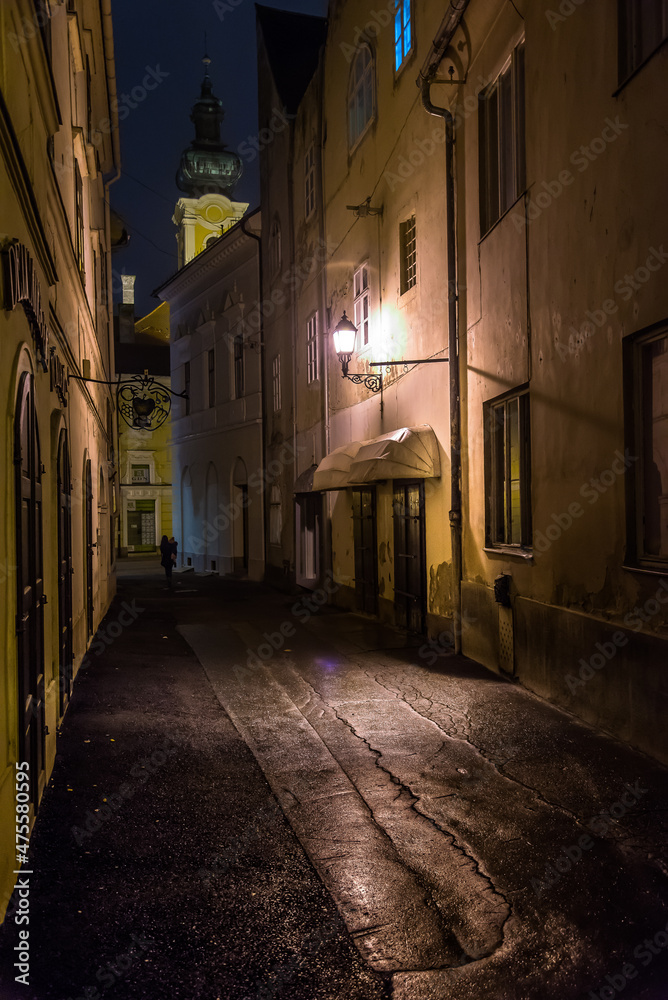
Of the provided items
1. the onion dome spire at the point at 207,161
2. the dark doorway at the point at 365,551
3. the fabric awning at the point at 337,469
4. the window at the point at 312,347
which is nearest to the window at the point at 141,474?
the onion dome spire at the point at 207,161

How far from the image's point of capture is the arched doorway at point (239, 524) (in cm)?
2689

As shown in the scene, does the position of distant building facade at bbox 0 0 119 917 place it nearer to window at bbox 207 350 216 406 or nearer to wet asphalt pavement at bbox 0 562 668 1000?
wet asphalt pavement at bbox 0 562 668 1000

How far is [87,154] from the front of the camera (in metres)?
12.4

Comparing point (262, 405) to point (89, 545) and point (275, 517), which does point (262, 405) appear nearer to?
point (275, 517)

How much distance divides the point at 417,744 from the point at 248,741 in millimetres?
1454

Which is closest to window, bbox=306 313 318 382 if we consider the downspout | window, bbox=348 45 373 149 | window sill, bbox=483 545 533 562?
window, bbox=348 45 373 149

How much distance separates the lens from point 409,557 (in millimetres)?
12086

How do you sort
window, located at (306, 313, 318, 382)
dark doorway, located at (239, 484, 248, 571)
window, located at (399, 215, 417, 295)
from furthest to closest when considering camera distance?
dark doorway, located at (239, 484, 248, 571), window, located at (306, 313, 318, 382), window, located at (399, 215, 417, 295)

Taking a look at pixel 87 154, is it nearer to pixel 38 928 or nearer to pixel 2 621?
pixel 2 621

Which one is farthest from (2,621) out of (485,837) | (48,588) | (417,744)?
(417,744)

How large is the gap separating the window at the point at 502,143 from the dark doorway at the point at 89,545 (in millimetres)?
6714

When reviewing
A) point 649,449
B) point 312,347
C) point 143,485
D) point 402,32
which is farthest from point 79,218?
point 143,485

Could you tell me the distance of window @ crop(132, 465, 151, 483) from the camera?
1619 inches

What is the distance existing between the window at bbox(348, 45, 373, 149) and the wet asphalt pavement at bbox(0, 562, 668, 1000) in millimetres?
10808
